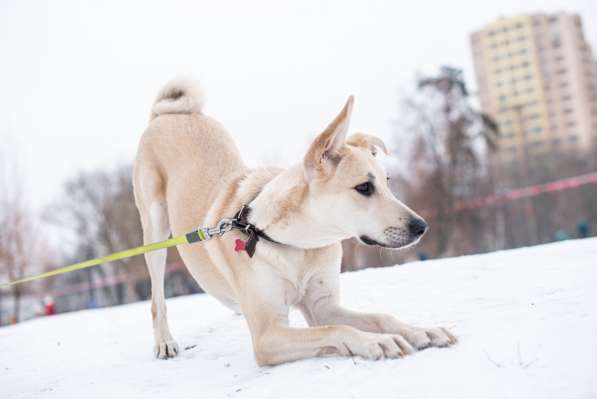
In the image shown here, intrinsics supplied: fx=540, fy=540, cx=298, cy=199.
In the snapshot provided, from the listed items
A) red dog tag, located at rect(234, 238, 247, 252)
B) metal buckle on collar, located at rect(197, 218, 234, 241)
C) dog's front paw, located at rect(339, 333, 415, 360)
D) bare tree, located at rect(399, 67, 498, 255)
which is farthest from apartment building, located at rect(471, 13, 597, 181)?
dog's front paw, located at rect(339, 333, 415, 360)

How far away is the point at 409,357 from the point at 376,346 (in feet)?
0.66

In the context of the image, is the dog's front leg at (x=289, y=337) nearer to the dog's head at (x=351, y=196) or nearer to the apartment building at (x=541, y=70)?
the dog's head at (x=351, y=196)

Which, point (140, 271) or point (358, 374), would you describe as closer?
point (358, 374)

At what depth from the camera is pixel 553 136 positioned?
3787 inches

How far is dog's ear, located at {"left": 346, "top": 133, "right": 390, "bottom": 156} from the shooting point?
14.5 ft

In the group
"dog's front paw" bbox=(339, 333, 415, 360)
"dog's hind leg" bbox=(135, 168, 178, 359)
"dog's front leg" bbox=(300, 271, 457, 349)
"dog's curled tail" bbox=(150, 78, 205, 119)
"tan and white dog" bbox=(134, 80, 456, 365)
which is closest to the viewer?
"dog's front paw" bbox=(339, 333, 415, 360)

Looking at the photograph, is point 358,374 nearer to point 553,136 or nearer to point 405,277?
point 405,277

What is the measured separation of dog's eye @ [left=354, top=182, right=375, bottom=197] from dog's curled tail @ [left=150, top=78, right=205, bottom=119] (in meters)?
3.00

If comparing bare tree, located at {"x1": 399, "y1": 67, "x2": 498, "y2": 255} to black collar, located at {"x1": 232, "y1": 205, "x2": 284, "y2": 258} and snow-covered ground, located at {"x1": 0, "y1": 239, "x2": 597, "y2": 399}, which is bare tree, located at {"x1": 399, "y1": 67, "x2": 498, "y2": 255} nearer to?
snow-covered ground, located at {"x1": 0, "y1": 239, "x2": 597, "y2": 399}

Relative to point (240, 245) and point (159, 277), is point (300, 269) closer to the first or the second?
point (240, 245)

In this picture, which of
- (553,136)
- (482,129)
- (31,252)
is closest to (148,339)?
(31,252)

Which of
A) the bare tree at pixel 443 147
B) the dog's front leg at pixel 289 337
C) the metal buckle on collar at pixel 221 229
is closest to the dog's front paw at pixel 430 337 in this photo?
the dog's front leg at pixel 289 337

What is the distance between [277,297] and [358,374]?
1079mm

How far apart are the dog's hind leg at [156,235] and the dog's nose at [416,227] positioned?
2683 millimetres
